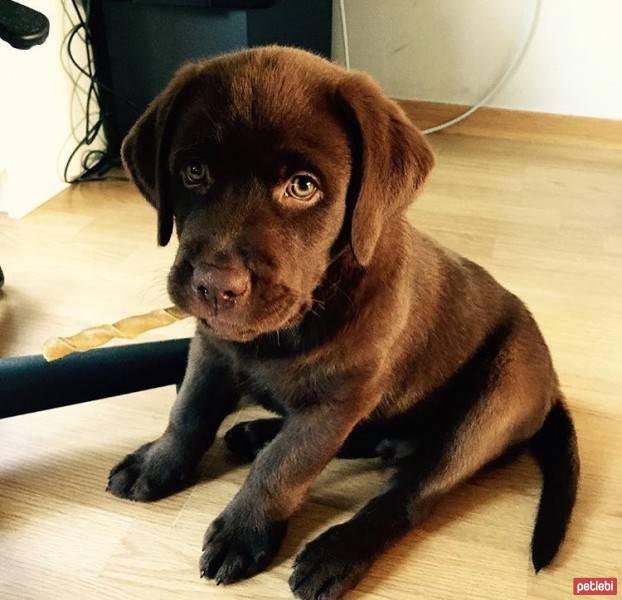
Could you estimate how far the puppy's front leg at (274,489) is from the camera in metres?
1.25

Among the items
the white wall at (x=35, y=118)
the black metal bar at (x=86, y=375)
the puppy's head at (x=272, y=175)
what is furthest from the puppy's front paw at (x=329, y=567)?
the white wall at (x=35, y=118)

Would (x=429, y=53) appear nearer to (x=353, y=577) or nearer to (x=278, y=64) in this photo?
(x=278, y=64)

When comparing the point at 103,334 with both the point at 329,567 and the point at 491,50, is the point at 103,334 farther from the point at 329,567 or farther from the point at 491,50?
the point at 491,50

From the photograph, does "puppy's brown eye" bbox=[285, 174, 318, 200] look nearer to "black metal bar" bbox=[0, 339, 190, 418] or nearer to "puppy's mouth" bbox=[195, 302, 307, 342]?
"puppy's mouth" bbox=[195, 302, 307, 342]

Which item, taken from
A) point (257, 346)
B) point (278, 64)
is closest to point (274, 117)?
point (278, 64)

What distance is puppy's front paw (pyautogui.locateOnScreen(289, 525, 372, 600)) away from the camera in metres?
1.23

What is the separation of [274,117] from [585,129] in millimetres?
2469

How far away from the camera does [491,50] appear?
3.10 m

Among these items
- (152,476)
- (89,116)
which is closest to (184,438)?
(152,476)

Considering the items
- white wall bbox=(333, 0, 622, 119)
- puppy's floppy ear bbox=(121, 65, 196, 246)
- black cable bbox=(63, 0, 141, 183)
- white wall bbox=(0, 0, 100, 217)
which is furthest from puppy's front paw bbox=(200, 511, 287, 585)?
white wall bbox=(333, 0, 622, 119)

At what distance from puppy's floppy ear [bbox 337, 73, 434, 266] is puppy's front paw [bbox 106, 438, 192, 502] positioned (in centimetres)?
57

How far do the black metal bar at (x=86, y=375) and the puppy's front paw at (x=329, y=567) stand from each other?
1.72ft

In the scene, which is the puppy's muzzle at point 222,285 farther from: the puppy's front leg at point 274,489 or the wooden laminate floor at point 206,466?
the wooden laminate floor at point 206,466

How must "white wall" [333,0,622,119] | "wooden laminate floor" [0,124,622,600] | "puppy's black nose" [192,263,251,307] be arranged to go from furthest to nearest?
"white wall" [333,0,622,119], "wooden laminate floor" [0,124,622,600], "puppy's black nose" [192,263,251,307]
